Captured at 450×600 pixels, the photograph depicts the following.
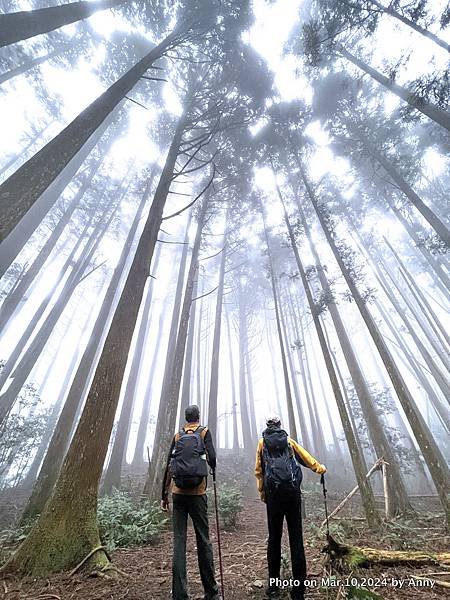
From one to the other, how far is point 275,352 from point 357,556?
26911 millimetres

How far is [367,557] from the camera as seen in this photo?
3266 millimetres

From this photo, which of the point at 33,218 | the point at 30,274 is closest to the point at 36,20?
the point at 33,218

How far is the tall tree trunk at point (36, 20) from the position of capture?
5.66 m

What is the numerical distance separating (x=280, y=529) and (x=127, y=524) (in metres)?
4.11

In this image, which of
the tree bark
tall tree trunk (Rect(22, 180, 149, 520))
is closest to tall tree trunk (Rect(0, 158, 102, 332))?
tall tree trunk (Rect(22, 180, 149, 520))

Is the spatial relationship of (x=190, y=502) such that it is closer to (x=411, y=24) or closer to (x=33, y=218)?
(x=411, y=24)

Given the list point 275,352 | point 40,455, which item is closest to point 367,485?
point 40,455

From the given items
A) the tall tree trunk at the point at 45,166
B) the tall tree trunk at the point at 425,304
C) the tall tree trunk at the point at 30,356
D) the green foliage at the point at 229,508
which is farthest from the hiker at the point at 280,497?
the tall tree trunk at the point at 425,304

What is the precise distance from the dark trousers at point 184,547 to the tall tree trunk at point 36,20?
890 cm

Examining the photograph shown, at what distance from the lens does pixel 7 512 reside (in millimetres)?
9219

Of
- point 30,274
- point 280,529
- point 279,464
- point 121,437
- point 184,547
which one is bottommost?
point 184,547

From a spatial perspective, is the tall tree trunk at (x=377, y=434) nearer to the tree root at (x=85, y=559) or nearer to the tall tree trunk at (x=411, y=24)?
the tall tree trunk at (x=411, y=24)

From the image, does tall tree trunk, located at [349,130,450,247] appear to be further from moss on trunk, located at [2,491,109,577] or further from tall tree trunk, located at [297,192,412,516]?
moss on trunk, located at [2,491,109,577]

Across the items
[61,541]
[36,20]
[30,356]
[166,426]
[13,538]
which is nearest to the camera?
[61,541]
